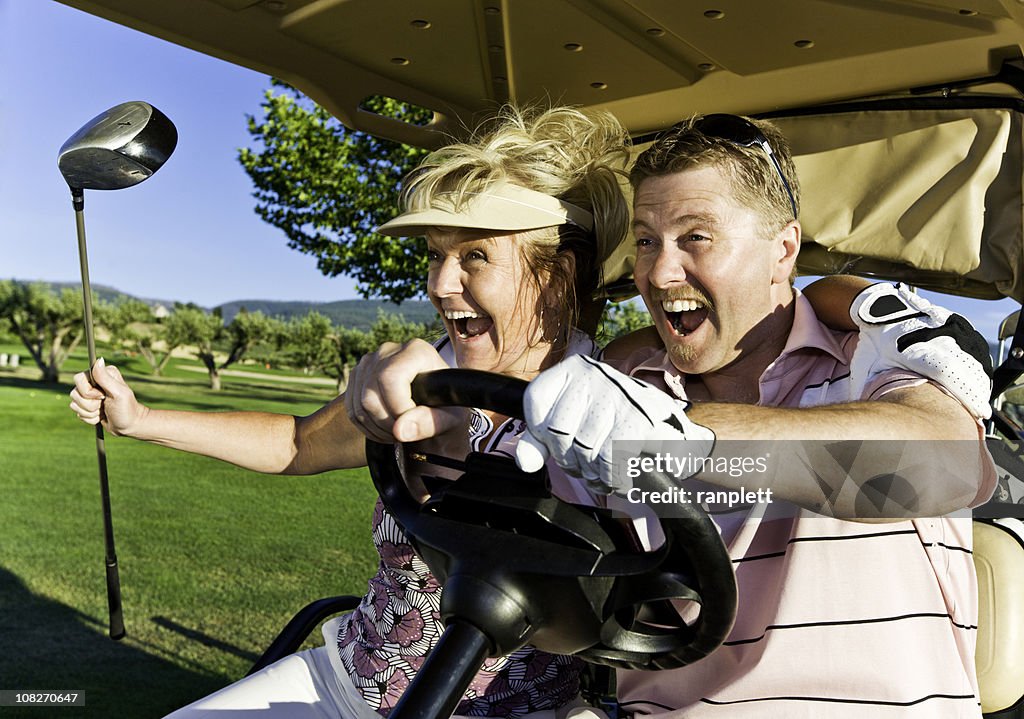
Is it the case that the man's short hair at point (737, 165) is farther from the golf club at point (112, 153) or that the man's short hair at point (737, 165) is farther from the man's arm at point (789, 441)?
the golf club at point (112, 153)

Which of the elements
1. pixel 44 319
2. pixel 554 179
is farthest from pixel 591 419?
pixel 44 319

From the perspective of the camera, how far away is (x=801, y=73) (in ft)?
6.59

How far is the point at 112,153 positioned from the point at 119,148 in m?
0.02

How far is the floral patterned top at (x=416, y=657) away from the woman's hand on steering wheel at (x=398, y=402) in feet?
1.29

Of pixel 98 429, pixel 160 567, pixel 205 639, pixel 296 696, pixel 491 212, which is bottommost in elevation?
pixel 160 567

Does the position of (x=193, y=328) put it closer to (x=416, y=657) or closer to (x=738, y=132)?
(x=416, y=657)

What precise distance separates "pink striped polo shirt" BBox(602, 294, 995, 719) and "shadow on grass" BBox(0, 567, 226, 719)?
3.53 m

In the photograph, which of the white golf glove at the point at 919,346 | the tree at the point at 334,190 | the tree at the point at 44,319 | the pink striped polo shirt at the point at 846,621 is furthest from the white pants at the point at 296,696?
the tree at the point at 44,319

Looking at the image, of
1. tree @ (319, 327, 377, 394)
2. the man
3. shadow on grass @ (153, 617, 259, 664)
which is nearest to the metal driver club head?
the man

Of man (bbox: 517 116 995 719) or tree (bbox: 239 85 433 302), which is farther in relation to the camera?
tree (bbox: 239 85 433 302)

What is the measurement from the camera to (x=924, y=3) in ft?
5.27

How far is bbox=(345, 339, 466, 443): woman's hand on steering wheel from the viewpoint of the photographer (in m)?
1.33

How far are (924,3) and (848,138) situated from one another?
0.53 meters

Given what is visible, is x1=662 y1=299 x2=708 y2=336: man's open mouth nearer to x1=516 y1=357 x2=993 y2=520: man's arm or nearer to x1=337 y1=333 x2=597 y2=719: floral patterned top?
x1=337 y1=333 x2=597 y2=719: floral patterned top
